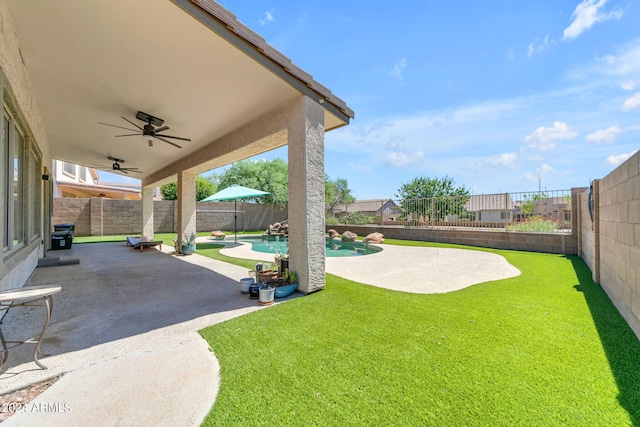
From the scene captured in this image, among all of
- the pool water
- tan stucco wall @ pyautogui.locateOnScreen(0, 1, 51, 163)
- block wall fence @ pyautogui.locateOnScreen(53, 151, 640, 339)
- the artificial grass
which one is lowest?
the pool water

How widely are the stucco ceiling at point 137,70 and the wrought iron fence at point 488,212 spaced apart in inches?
365

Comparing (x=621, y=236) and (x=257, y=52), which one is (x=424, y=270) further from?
(x=257, y=52)

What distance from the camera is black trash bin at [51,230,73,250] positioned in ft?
36.3

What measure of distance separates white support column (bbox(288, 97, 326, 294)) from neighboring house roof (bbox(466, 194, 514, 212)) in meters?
9.97

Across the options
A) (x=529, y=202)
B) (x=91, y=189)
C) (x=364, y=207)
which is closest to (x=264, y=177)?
(x=364, y=207)

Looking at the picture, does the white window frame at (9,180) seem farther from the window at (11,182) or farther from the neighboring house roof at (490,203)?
the neighboring house roof at (490,203)

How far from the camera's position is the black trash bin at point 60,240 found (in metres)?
11.1

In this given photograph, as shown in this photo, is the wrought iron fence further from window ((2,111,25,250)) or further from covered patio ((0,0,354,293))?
window ((2,111,25,250))

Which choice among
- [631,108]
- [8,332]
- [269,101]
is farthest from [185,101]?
[631,108]

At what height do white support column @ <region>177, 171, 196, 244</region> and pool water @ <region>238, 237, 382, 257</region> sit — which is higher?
white support column @ <region>177, 171, 196, 244</region>

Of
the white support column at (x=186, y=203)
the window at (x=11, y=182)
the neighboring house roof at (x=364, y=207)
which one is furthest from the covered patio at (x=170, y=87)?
the neighboring house roof at (x=364, y=207)

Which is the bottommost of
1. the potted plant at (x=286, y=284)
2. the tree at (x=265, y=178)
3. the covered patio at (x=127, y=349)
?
the covered patio at (x=127, y=349)

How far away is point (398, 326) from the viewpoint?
3.49 m

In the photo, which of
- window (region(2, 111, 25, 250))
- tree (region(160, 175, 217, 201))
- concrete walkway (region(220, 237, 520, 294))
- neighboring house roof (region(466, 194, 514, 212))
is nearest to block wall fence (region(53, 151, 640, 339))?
neighboring house roof (region(466, 194, 514, 212))
